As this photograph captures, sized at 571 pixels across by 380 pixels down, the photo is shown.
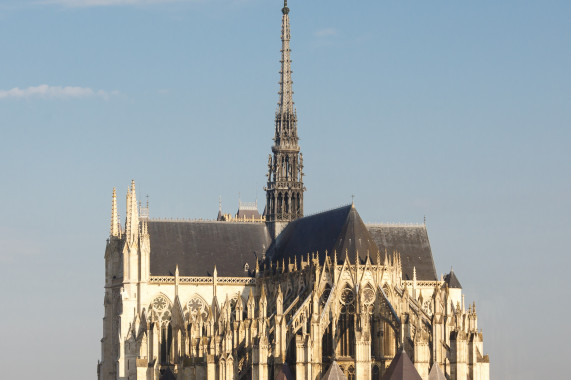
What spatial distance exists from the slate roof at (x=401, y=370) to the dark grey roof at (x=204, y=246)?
26999 millimetres

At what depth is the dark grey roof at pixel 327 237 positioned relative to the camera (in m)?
112

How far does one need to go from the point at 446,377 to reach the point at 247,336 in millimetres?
14966

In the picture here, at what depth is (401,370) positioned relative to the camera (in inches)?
3875

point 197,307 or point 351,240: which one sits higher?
point 351,240

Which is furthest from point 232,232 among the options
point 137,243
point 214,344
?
point 214,344

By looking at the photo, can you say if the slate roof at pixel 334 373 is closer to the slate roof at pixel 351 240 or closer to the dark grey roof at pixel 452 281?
the slate roof at pixel 351 240

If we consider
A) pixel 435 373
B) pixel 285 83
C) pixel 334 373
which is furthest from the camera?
pixel 285 83

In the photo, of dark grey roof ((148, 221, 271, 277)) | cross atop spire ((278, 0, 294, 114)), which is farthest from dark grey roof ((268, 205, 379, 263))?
cross atop spire ((278, 0, 294, 114))

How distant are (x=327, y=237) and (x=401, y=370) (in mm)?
19324

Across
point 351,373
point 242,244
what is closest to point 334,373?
point 351,373

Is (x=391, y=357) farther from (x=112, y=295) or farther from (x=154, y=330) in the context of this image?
(x=112, y=295)

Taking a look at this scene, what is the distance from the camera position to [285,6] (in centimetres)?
13325

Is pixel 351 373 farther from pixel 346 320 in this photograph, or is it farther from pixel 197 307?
pixel 197 307

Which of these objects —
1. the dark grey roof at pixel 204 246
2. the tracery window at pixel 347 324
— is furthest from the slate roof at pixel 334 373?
the dark grey roof at pixel 204 246
